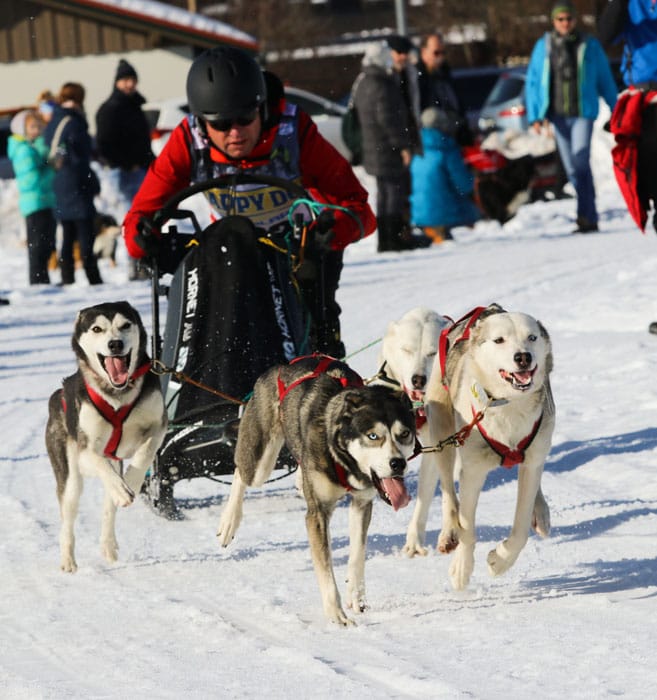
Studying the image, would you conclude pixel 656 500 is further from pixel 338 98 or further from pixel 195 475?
pixel 338 98

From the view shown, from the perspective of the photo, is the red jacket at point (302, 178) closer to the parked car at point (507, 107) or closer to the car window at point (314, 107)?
the parked car at point (507, 107)

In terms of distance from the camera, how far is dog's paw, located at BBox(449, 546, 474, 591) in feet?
13.8

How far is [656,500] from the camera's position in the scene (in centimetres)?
520

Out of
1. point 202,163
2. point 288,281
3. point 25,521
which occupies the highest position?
point 202,163

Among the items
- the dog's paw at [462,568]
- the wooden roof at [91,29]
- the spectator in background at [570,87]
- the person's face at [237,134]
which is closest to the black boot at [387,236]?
the spectator in background at [570,87]

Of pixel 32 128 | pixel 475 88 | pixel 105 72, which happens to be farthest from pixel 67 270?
pixel 475 88

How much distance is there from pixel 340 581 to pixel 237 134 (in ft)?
5.99

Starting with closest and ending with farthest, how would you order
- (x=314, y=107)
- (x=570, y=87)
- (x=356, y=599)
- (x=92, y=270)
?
(x=356, y=599)
(x=92, y=270)
(x=570, y=87)
(x=314, y=107)

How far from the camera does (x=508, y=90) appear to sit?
70.1 feet

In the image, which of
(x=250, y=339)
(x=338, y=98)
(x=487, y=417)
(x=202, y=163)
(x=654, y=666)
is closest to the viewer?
(x=654, y=666)

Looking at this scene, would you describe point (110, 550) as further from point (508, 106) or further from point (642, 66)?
point (508, 106)

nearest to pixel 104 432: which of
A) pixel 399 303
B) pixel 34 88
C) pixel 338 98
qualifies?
pixel 399 303

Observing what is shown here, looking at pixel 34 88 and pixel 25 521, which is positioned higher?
pixel 34 88

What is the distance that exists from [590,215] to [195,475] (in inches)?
365
